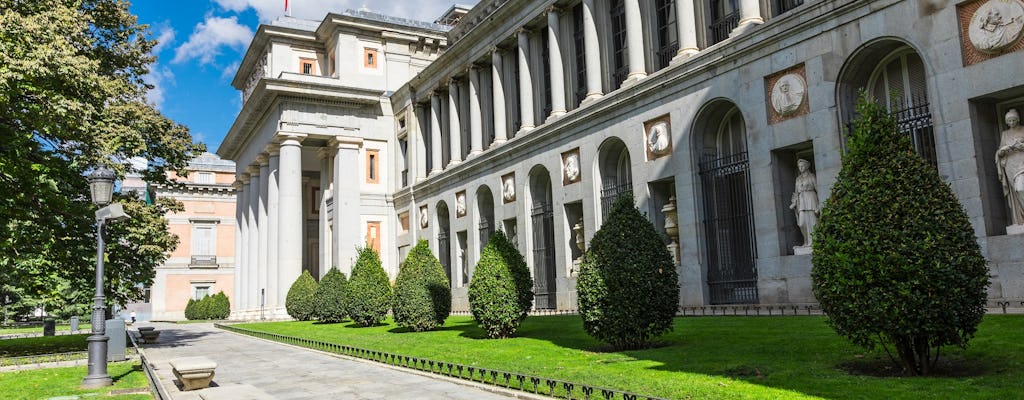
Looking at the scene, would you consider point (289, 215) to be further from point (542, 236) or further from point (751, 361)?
point (751, 361)

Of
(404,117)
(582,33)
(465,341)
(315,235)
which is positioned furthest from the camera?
(315,235)

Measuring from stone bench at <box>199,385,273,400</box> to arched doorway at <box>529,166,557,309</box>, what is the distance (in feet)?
63.9

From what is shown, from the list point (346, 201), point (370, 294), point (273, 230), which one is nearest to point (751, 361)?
point (370, 294)

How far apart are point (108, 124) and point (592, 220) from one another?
15.6 m

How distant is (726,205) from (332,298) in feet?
59.1

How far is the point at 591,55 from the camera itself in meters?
26.8

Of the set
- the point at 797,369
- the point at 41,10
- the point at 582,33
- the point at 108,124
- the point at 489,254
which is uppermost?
the point at 582,33

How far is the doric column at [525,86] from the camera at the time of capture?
3103 cm

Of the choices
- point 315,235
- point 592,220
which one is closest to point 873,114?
point 592,220

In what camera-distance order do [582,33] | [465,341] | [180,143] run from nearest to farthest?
[465,341] < [180,143] < [582,33]

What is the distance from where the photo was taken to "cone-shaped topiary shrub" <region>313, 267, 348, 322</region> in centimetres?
3127

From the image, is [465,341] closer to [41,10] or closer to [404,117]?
[41,10]

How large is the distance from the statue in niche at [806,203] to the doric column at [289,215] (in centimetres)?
3111

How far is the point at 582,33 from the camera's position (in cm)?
2892
